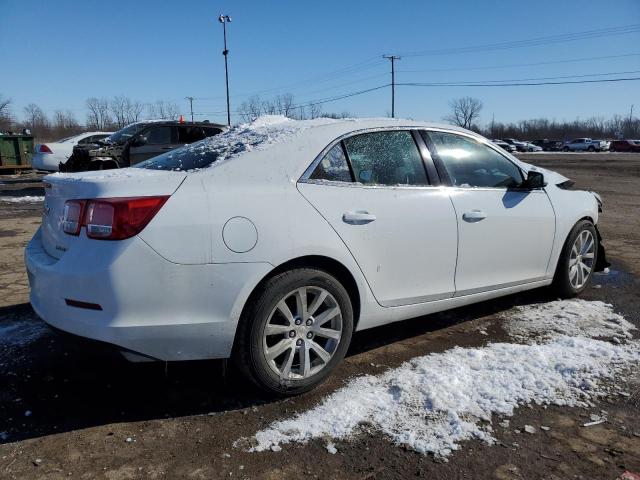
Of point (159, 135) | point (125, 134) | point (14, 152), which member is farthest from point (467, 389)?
point (14, 152)

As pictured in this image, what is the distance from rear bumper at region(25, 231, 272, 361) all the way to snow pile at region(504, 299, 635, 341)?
233 cm

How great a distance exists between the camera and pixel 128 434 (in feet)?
8.75

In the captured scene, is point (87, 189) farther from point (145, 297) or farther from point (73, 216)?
point (145, 297)

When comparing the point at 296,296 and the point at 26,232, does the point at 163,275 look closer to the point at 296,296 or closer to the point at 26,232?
the point at 296,296

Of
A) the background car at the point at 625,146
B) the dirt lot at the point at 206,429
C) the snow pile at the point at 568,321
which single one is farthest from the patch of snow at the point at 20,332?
the background car at the point at 625,146

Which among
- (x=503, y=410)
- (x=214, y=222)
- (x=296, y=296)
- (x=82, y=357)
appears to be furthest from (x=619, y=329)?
(x=82, y=357)

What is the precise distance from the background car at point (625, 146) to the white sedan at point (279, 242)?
70.7 metres

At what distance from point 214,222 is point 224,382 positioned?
112 centimetres

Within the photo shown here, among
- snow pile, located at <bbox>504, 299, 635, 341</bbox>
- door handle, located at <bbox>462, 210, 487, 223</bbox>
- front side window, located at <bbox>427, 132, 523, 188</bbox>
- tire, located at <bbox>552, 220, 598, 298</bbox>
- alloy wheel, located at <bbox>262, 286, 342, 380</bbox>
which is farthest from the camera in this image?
tire, located at <bbox>552, 220, 598, 298</bbox>

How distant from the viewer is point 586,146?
66.5 metres

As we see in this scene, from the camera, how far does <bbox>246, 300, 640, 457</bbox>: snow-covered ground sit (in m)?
2.66

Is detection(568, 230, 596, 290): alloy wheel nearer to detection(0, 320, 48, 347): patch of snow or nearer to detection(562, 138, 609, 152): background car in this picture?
detection(0, 320, 48, 347): patch of snow

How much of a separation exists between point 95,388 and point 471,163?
298cm

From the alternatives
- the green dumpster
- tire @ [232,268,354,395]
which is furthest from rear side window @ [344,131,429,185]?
the green dumpster
